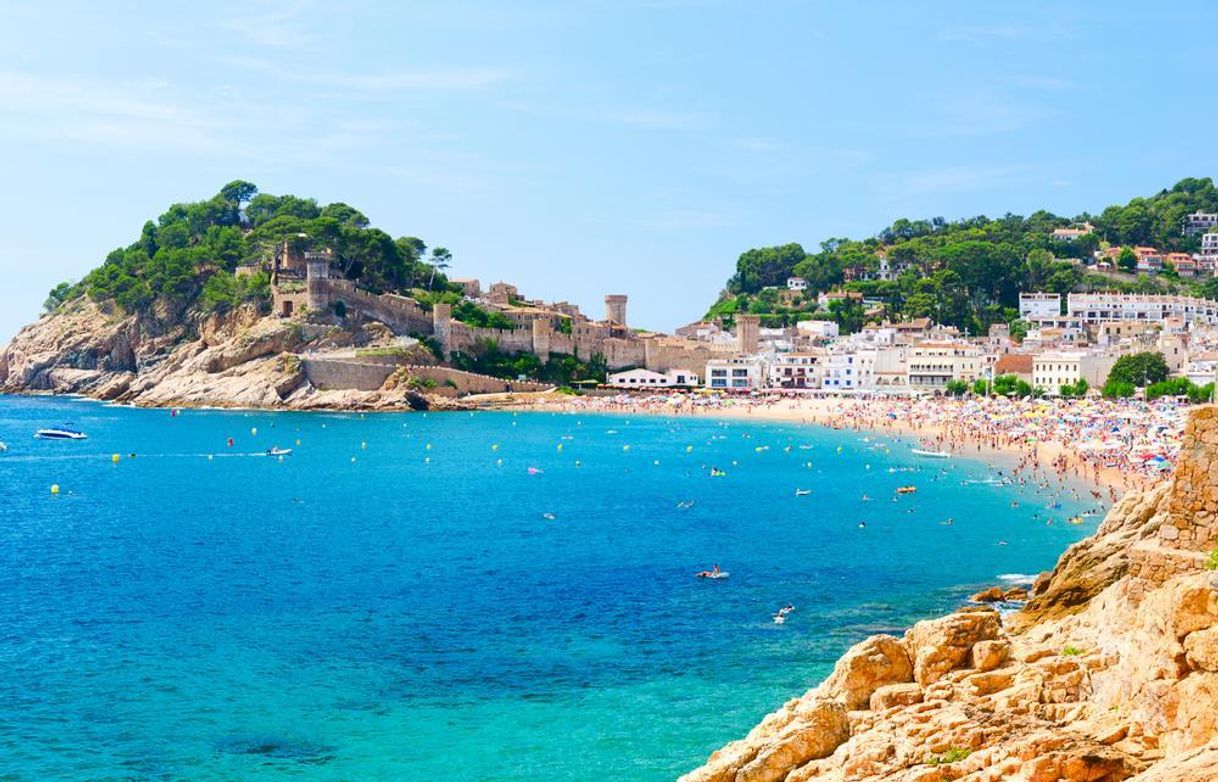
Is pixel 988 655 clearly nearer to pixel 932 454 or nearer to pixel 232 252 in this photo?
pixel 932 454

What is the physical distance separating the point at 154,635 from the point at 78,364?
230ft

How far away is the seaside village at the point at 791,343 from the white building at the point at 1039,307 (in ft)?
0.48

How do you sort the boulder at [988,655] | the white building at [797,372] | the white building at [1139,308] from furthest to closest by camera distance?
the white building at [1139,308]
the white building at [797,372]
the boulder at [988,655]

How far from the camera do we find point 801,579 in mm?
22797

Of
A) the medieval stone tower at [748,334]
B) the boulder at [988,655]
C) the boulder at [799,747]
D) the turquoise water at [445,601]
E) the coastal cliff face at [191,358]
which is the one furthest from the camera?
the medieval stone tower at [748,334]

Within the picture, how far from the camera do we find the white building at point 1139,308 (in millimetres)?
90000

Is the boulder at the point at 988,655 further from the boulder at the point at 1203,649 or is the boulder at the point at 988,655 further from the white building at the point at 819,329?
the white building at the point at 819,329

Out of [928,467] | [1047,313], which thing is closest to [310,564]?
[928,467]

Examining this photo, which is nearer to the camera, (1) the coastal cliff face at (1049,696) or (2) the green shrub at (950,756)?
(1) the coastal cliff face at (1049,696)

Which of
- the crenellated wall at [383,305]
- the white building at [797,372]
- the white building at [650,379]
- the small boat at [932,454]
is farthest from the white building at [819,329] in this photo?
the small boat at [932,454]

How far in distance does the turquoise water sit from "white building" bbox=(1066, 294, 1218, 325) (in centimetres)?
5301

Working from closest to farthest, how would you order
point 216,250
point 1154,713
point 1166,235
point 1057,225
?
1. point 1154,713
2. point 216,250
3. point 1166,235
4. point 1057,225

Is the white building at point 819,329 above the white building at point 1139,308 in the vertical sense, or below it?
below

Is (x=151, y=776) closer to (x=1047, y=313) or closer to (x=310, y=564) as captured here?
(x=310, y=564)
